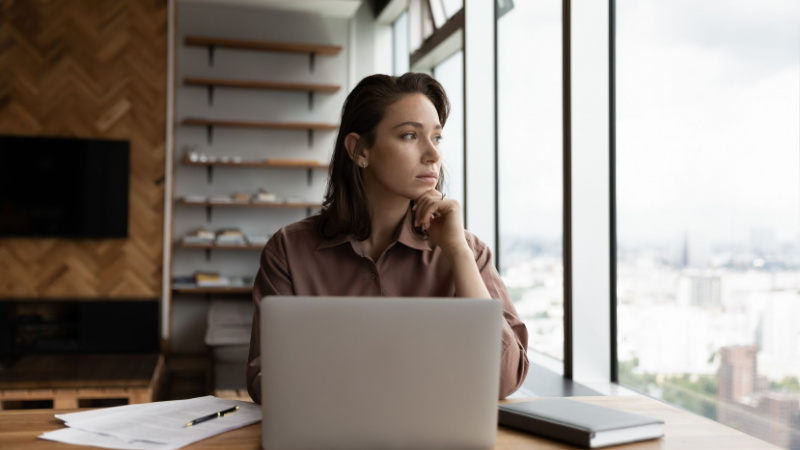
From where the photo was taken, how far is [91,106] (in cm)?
492

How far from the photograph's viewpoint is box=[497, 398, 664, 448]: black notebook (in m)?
1.01

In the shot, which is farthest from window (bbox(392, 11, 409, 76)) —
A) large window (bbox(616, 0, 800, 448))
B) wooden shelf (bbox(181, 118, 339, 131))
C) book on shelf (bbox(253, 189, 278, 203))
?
large window (bbox(616, 0, 800, 448))

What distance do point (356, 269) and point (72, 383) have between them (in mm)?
2867

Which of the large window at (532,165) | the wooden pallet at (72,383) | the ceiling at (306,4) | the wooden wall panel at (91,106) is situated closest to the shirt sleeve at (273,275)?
the large window at (532,165)

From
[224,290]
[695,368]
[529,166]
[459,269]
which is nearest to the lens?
[459,269]

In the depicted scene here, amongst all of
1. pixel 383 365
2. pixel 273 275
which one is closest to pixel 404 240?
pixel 273 275

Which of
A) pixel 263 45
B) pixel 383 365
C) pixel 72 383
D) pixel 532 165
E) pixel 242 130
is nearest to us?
pixel 383 365

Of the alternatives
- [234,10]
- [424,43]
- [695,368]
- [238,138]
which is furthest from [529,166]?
[234,10]

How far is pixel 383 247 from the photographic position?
1.70m

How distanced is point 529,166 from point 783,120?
155 cm

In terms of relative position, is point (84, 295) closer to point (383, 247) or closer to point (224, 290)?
point (224, 290)

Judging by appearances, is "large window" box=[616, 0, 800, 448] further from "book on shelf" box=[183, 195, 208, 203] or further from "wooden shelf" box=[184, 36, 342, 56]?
"book on shelf" box=[183, 195, 208, 203]

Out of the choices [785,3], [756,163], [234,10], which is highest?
[234,10]

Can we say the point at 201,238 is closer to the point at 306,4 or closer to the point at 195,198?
the point at 195,198
